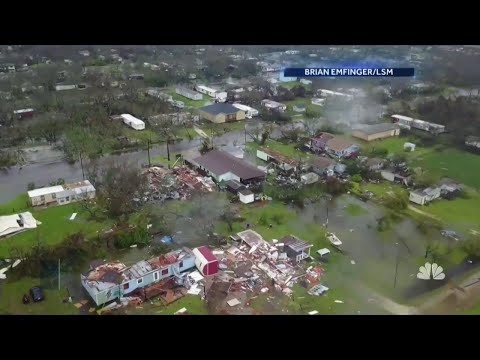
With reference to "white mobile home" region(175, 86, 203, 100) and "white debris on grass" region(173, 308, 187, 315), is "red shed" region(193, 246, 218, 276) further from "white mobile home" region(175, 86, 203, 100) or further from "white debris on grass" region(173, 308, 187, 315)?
"white mobile home" region(175, 86, 203, 100)

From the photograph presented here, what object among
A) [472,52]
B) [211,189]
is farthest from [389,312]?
[472,52]

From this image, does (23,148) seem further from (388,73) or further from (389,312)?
(389,312)

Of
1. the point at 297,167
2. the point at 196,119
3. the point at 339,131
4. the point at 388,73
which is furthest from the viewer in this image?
the point at 196,119

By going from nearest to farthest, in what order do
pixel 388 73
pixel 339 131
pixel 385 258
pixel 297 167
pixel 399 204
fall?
pixel 385 258 < pixel 388 73 < pixel 399 204 < pixel 297 167 < pixel 339 131

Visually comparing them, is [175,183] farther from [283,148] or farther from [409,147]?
[409,147]

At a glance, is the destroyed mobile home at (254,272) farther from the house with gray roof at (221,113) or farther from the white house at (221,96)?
the white house at (221,96)

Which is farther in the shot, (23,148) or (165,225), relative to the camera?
(23,148)

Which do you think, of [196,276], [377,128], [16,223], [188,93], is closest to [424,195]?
[377,128]

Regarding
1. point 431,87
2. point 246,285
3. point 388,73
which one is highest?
point 388,73
